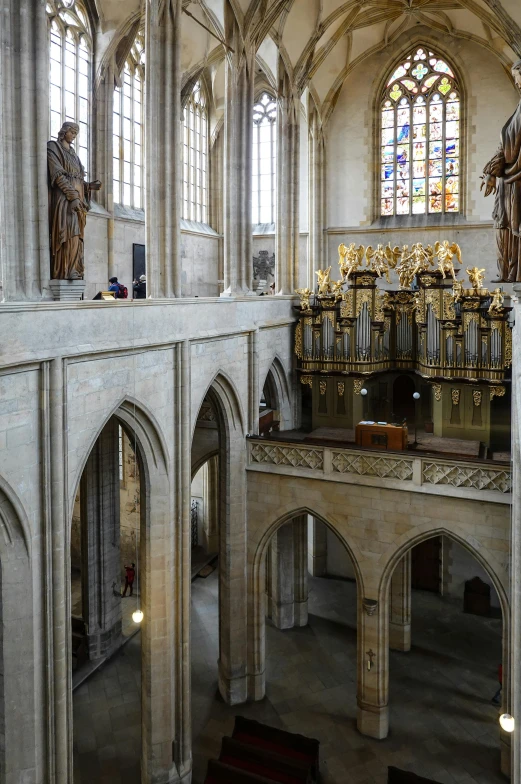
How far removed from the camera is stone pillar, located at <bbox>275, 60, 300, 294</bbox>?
63.5ft

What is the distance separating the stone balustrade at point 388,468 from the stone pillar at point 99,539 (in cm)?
367

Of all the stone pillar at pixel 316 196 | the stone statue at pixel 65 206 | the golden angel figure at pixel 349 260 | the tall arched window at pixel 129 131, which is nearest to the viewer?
the stone statue at pixel 65 206

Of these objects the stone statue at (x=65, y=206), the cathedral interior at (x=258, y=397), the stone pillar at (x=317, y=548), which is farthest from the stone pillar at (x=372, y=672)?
the stone statue at (x=65, y=206)

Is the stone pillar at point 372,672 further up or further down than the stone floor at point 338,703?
further up

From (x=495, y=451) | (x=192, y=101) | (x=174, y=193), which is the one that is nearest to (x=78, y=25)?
(x=192, y=101)

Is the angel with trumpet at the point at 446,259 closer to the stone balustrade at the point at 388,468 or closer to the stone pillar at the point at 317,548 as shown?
the stone balustrade at the point at 388,468

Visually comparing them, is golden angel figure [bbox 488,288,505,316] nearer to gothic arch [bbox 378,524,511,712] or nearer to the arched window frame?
gothic arch [bbox 378,524,511,712]

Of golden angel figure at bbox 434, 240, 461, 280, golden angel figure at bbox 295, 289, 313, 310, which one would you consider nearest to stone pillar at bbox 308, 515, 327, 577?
golden angel figure at bbox 295, 289, 313, 310

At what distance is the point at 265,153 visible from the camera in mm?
24875

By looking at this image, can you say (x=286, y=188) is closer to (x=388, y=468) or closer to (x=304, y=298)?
(x=304, y=298)

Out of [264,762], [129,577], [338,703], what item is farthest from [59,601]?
[129,577]

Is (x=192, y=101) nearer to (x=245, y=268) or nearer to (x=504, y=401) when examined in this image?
(x=245, y=268)

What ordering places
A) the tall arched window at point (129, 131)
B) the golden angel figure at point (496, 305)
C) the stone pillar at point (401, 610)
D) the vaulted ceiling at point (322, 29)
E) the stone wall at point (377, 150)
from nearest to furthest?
the golden angel figure at point (496, 305) → the vaulted ceiling at point (322, 29) → the stone pillar at point (401, 610) → the tall arched window at point (129, 131) → the stone wall at point (377, 150)

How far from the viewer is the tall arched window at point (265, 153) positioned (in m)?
24.7
